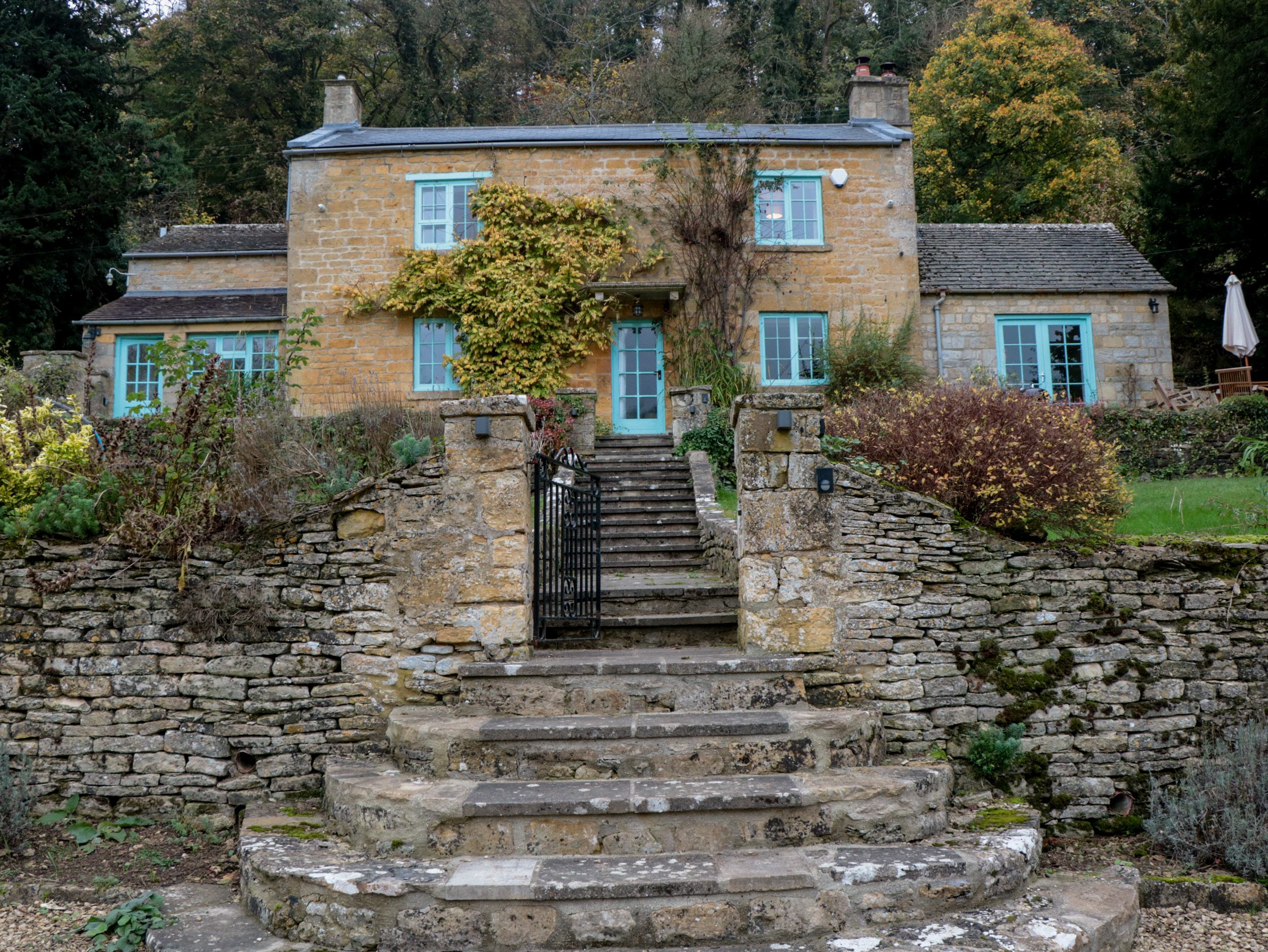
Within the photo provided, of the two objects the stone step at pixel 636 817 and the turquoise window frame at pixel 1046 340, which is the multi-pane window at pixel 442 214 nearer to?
the turquoise window frame at pixel 1046 340

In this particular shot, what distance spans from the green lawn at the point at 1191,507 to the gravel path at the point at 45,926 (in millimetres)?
8108

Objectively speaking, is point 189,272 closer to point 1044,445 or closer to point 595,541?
point 595,541

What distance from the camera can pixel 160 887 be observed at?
4863 millimetres

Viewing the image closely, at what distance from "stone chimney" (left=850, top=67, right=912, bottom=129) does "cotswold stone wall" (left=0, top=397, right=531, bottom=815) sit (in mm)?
13613

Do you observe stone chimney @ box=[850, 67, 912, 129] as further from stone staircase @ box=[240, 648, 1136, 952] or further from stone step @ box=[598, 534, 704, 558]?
stone staircase @ box=[240, 648, 1136, 952]

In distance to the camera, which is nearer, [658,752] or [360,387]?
[658,752]

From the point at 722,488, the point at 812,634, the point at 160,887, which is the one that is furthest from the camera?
the point at 722,488

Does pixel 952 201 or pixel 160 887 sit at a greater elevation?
pixel 952 201

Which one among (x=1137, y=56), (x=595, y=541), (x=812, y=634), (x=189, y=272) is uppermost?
(x=1137, y=56)

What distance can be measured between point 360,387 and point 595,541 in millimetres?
8969

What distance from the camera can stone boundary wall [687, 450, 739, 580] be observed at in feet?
26.3

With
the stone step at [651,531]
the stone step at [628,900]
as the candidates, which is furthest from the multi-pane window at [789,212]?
the stone step at [628,900]

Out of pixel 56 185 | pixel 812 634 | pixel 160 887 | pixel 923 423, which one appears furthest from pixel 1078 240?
pixel 56 185

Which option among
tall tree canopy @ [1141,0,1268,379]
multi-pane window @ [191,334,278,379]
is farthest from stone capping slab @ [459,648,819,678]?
tall tree canopy @ [1141,0,1268,379]
